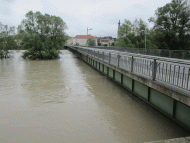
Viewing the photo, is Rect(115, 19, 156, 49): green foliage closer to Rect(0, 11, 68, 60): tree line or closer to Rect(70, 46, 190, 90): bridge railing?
Rect(0, 11, 68, 60): tree line

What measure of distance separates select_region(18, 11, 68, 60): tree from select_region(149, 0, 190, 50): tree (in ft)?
75.5

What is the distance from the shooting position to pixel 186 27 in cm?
4222

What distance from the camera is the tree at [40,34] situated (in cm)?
3506

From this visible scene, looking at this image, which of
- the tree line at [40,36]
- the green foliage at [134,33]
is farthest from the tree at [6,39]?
the green foliage at [134,33]

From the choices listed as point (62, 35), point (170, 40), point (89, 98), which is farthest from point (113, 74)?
point (170, 40)

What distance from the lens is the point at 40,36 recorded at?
36312mm

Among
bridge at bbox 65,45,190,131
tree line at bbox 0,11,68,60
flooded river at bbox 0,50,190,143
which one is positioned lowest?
flooded river at bbox 0,50,190,143

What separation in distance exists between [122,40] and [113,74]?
3732 centimetres

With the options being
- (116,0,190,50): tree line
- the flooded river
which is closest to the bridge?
the flooded river

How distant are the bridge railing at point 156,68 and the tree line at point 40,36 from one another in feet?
76.3

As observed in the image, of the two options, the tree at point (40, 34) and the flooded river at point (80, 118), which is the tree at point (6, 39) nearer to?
the tree at point (40, 34)

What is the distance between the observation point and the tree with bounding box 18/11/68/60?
115 feet

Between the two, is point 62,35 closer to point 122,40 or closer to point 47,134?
point 122,40

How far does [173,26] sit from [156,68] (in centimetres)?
4145
